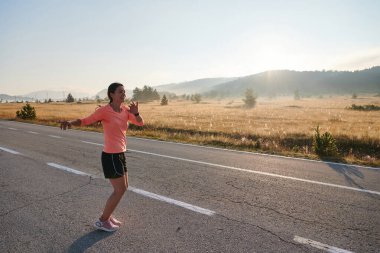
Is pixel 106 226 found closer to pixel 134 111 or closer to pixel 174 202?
pixel 174 202

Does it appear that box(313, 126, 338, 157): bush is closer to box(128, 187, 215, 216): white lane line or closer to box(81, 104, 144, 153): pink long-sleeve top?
box(128, 187, 215, 216): white lane line

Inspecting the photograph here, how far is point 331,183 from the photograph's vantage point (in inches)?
262

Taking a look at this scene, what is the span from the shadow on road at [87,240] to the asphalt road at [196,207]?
0.04 feet

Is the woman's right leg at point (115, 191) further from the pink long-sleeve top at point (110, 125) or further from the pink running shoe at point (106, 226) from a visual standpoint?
the pink long-sleeve top at point (110, 125)

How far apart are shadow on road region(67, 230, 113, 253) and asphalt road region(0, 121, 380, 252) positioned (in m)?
0.01

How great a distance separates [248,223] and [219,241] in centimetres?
75

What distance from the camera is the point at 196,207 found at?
16.5 feet

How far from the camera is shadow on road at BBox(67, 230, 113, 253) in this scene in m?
3.70

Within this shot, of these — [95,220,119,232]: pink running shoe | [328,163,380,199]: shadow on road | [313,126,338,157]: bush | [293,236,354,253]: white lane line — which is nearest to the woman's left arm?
[95,220,119,232]: pink running shoe

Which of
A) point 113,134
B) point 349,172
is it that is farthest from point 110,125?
point 349,172

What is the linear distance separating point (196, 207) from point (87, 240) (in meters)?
1.84

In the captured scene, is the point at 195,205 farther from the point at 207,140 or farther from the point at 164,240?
the point at 207,140

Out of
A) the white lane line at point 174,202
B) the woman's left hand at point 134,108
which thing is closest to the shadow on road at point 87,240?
the white lane line at point 174,202

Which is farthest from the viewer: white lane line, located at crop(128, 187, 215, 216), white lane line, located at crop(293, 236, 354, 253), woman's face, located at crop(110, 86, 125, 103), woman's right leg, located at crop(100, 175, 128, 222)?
white lane line, located at crop(128, 187, 215, 216)
